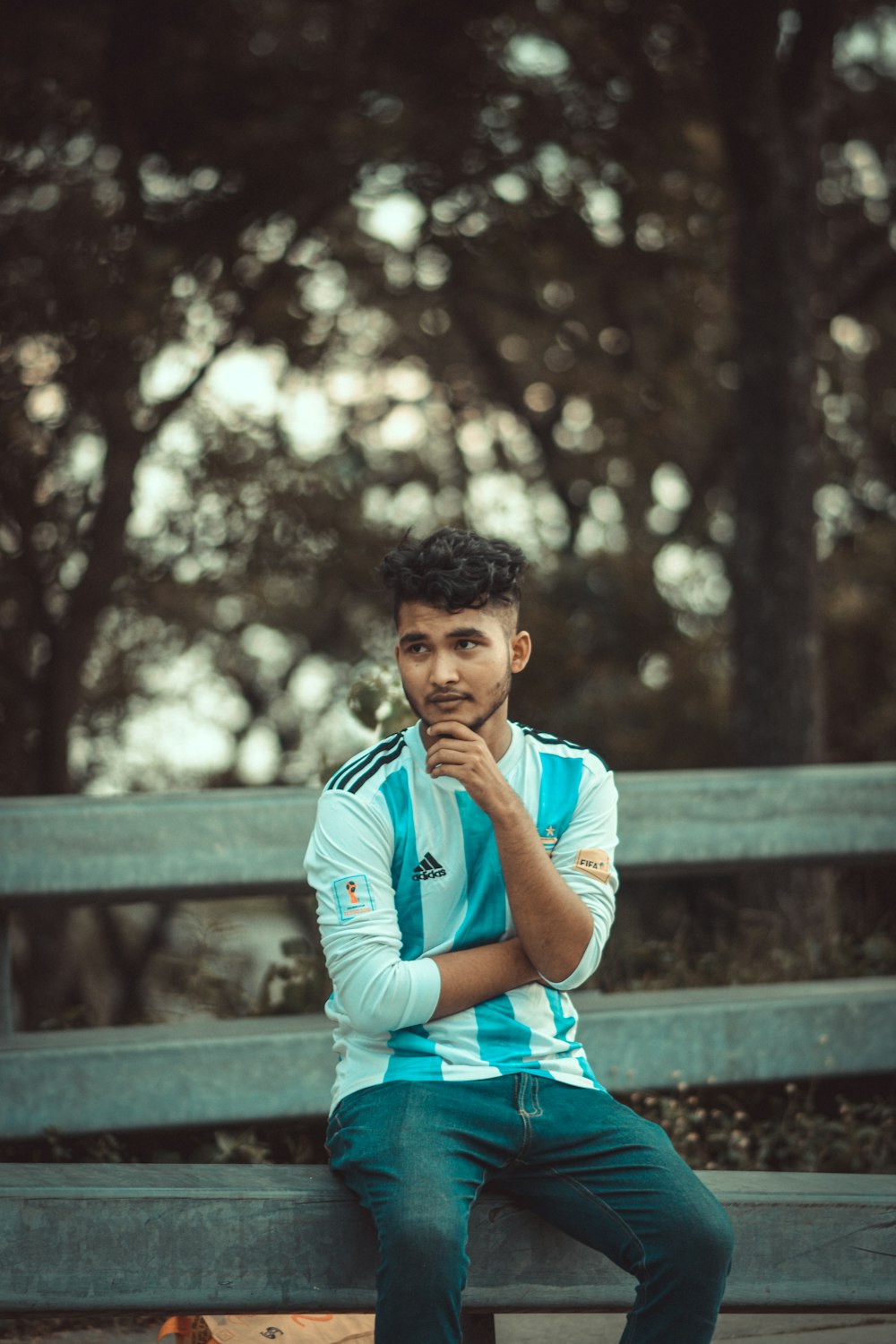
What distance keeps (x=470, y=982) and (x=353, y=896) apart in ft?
0.87

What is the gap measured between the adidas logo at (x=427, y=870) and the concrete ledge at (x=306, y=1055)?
1.18m

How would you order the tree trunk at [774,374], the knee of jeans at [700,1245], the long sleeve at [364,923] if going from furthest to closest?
the tree trunk at [774,374] < the long sleeve at [364,923] < the knee of jeans at [700,1245]

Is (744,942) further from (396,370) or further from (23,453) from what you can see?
(396,370)

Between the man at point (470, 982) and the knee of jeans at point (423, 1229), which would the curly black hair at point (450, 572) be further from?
the knee of jeans at point (423, 1229)

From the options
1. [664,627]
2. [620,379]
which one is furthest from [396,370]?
[664,627]

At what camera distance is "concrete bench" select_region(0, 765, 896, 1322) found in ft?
8.80

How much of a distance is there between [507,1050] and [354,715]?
1.75 m

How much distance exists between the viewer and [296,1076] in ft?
12.5

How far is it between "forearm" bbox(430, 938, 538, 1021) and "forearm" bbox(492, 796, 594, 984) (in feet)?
0.18

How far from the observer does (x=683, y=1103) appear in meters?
4.25

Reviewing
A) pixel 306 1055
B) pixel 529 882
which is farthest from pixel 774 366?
pixel 529 882

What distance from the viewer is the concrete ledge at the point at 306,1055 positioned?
3.66 m

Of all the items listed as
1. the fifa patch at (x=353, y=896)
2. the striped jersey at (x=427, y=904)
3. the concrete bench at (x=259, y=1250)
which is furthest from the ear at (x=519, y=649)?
the concrete bench at (x=259, y=1250)

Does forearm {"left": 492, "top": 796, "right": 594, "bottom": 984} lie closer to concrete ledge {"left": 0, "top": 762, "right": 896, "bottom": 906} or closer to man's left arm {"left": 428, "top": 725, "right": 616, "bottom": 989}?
man's left arm {"left": 428, "top": 725, "right": 616, "bottom": 989}
